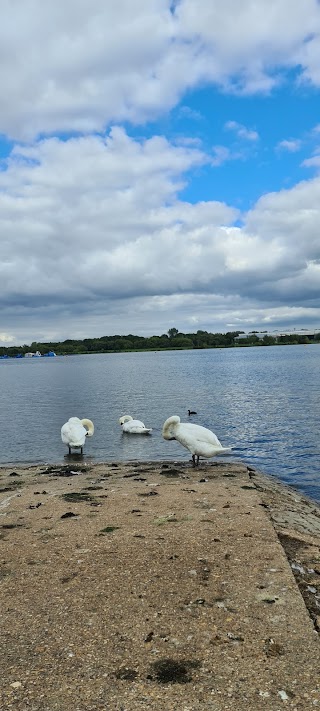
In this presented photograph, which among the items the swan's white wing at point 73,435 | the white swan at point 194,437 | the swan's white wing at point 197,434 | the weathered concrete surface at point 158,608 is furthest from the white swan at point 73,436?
the weathered concrete surface at point 158,608

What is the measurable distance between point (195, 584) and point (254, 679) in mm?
2056

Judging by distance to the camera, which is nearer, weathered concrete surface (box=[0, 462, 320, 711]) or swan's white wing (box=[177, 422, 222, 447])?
weathered concrete surface (box=[0, 462, 320, 711])

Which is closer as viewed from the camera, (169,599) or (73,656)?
(73,656)

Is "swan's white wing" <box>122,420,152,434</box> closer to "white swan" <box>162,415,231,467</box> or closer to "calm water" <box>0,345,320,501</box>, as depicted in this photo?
"calm water" <box>0,345,320,501</box>

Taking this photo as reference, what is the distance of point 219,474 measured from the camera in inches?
→ 642

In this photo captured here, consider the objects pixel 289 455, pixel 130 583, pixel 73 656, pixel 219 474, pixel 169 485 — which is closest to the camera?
pixel 73 656

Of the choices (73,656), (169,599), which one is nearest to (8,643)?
(73,656)

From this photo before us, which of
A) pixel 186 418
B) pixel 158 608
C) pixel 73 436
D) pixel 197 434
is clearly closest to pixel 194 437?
pixel 197 434

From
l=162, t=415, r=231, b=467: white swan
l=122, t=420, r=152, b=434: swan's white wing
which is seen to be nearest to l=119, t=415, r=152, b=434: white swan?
l=122, t=420, r=152, b=434: swan's white wing

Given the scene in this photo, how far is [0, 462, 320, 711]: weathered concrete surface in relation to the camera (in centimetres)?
478

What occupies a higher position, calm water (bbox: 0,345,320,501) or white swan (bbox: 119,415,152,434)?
white swan (bbox: 119,415,152,434)

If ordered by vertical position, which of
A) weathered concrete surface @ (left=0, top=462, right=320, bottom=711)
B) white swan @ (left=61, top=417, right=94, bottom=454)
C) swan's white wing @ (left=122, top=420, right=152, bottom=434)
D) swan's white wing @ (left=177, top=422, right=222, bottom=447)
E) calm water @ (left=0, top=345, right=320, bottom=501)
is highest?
swan's white wing @ (left=177, top=422, right=222, bottom=447)

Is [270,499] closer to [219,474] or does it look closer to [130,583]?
[219,474]

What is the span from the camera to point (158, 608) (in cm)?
629
